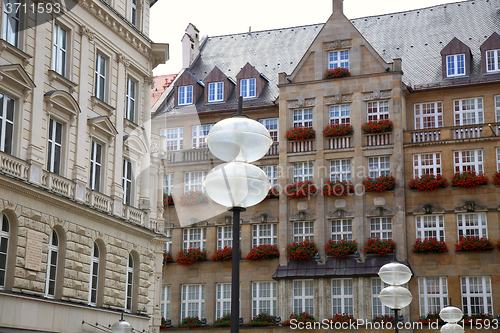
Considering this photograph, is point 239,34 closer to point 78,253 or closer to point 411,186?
point 411,186

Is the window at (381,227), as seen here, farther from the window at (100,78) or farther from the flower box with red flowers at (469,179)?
the window at (100,78)

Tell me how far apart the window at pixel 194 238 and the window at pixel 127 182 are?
14.4 m

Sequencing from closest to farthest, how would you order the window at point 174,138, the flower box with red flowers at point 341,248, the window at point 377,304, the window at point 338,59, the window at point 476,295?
the window at point 476,295 < the window at point 377,304 < the flower box with red flowers at point 341,248 < the window at point 338,59 < the window at point 174,138

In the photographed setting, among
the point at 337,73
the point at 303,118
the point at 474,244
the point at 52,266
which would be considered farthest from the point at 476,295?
the point at 52,266

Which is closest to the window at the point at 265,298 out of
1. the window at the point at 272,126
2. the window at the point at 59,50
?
the window at the point at 272,126

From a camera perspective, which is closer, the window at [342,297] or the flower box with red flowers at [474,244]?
the flower box with red flowers at [474,244]

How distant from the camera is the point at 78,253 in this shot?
24984mm

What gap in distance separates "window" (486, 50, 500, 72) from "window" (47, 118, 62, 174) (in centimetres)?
2698

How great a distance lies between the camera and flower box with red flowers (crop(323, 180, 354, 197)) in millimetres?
41031

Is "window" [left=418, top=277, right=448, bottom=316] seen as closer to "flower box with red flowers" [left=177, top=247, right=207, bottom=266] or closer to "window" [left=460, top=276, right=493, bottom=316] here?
"window" [left=460, top=276, right=493, bottom=316]

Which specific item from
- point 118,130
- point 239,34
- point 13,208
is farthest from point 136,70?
point 239,34

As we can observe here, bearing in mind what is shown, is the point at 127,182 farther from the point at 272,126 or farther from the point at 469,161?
the point at 469,161

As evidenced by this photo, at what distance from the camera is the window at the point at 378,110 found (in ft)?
136

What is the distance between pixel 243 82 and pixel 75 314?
2585 centimetres
